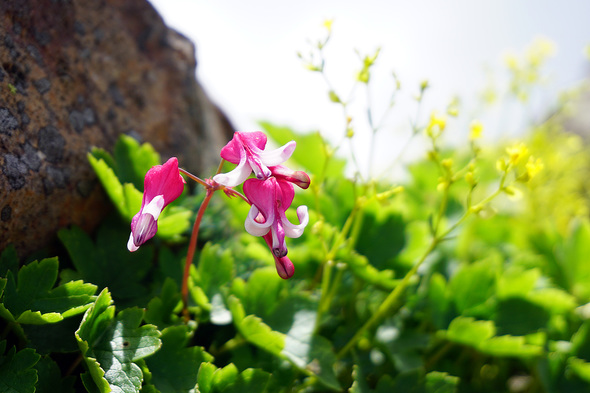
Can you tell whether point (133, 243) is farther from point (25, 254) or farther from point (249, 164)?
point (25, 254)

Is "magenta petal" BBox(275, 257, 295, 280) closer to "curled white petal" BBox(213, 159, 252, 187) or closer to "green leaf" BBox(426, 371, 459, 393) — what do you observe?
"curled white petal" BBox(213, 159, 252, 187)

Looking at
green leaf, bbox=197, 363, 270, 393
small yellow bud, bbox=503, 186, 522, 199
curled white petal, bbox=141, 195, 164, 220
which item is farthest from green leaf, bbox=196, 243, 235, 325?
small yellow bud, bbox=503, 186, 522, 199

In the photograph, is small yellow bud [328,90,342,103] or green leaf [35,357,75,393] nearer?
green leaf [35,357,75,393]

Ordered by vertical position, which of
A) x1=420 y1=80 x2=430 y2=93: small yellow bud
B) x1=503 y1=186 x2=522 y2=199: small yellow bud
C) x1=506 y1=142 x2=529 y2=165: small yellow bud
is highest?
x1=420 y1=80 x2=430 y2=93: small yellow bud

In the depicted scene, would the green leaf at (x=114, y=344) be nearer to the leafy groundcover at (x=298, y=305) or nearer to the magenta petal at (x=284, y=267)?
the leafy groundcover at (x=298, y=305)

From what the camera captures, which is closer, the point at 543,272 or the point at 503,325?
the point at 503,325

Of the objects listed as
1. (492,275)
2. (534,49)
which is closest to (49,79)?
(492,275)

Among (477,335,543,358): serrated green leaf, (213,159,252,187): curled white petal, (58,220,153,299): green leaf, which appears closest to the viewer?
(213,159,252,187): curled white petal

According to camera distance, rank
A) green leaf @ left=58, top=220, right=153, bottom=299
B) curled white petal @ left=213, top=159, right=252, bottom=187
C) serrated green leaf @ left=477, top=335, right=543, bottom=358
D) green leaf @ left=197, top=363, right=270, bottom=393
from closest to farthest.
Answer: curled white petal @ left=213, top=159, right=252, bottom=187
green leaf @ left=197, top=363, right=270, bottom=393
green leaf @ left=58, top=220, right=153, bottom=299
serrated green leaf @ left=477, top=335, right=543, bottom=358
